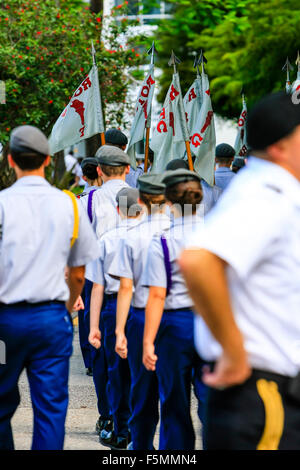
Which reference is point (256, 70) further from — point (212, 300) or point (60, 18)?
point (212, 300)

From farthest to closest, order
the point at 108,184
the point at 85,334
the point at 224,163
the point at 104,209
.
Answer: the point at 224,163 < the point at 85,334 < the point at 104,209 < the point at 108,184

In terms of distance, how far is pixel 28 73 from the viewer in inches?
640

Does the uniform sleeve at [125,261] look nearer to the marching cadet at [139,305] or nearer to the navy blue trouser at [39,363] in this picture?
the marching cadet at [139,305]

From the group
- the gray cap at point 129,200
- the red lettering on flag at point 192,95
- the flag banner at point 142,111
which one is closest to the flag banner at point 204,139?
the red lettering on flag at point 192,95

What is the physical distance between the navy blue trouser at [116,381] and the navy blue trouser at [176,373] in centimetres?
113

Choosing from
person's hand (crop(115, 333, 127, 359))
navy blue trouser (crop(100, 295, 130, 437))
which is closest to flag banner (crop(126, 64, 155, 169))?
navy blue trouser (crop(100, 295, 130, 437))

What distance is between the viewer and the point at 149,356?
4.59 meters

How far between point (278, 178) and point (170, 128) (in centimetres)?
740

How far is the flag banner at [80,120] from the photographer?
960cm

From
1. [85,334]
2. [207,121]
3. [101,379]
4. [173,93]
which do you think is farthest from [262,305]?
[207,121]

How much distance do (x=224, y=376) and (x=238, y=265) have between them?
0.35 metres

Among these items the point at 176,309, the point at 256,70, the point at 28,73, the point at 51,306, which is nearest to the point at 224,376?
the point at 51,306

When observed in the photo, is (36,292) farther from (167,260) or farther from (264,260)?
(264,260)

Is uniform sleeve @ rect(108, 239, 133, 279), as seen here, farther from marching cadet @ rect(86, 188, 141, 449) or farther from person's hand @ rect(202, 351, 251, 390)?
person's hand @ rect(202, 351, 251, 390)
